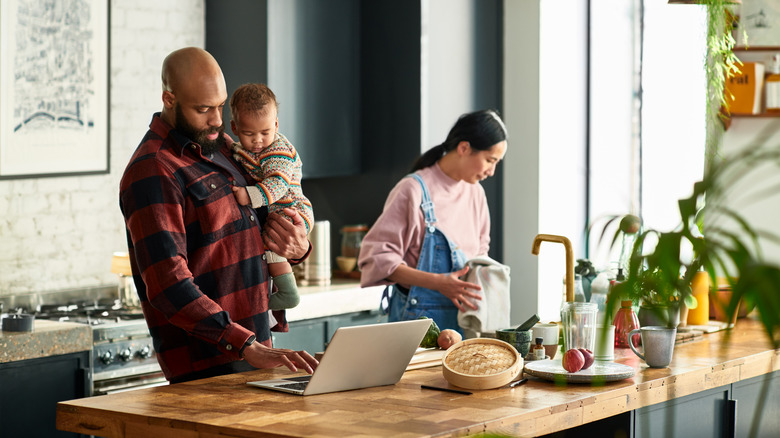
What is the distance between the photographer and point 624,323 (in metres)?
3.28

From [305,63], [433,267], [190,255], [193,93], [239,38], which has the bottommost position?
[433,267]

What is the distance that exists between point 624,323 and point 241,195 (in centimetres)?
136

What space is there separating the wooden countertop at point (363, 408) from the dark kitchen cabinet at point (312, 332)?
5.97 feet

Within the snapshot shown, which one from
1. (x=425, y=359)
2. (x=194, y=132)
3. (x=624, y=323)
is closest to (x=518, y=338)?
(x=425, y=359)

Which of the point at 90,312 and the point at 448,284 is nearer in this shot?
the point at 448,284

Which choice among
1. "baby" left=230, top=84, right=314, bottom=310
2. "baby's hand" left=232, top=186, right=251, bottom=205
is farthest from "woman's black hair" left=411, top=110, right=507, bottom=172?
"baby's hand" left=232, top=186, right=251, bottom=205

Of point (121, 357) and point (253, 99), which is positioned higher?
point (253, 99)

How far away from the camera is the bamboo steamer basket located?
2539 millimetres

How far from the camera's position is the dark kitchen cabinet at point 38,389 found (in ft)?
11.8

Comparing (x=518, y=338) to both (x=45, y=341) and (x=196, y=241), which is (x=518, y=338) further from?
(x=45, y=341)

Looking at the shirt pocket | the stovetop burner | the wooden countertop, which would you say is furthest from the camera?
the stovetop burner

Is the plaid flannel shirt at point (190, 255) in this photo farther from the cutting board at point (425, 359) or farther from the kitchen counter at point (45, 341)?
the kitchen counter at point (45, 341)

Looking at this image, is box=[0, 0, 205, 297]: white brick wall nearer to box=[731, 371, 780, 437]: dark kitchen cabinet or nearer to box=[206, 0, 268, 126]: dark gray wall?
box=[206, 0, 268, 126]: dark gray wall

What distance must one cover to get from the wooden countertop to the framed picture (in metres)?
2.19
